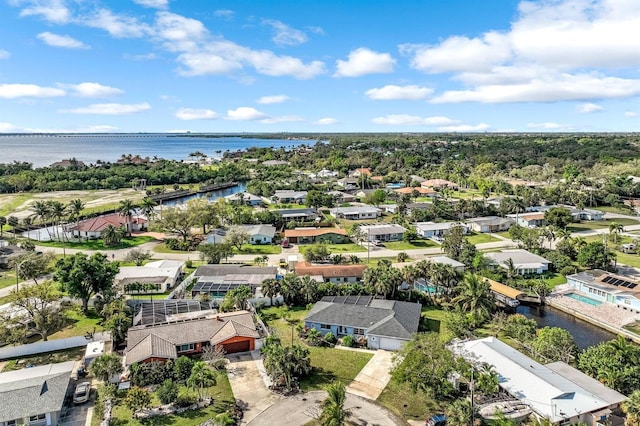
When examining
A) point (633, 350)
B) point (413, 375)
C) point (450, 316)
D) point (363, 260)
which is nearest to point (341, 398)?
point (413, 375)

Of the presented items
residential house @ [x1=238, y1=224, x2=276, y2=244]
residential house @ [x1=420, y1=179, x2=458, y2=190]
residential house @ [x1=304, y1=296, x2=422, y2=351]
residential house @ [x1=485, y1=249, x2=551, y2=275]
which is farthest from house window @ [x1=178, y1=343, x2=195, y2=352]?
residential house @ [x1=420, y1=179, x2=458, y2=190]

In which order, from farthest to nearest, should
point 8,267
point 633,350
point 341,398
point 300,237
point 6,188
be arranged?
point 6,188 < point 300,237 < point 8,267 < point 633,350 < point 341,398


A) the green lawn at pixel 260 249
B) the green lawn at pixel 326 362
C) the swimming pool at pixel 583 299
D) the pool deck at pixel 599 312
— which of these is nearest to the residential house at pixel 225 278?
the green lawn at pixel 326 362

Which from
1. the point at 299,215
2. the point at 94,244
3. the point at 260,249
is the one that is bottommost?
the point at 260,249

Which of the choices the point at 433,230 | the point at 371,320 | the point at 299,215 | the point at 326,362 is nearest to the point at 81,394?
the point at 326,362

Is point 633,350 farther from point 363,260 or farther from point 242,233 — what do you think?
point 242,233

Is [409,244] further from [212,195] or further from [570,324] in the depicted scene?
[212,195]

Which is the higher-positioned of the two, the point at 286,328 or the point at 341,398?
the point at 341,398
